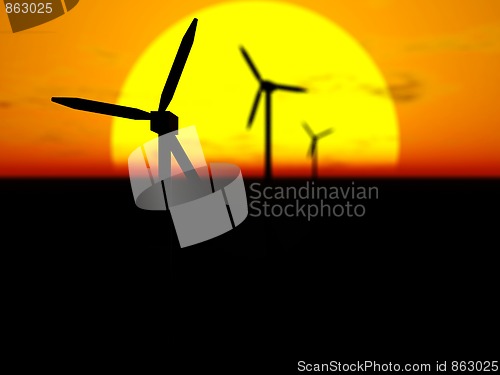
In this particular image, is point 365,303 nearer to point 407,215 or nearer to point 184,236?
point 184,236

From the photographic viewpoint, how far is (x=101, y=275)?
44594 millimetres

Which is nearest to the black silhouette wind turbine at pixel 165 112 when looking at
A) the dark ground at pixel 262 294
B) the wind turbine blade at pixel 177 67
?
the wind turbine blade at pixel 177 67

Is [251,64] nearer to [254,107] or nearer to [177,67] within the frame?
[254,107]

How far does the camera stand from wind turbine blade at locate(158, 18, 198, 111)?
66.3 ft

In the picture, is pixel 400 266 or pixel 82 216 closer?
pixel 400 266

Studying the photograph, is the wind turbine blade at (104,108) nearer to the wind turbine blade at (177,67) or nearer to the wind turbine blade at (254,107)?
the wind turbine blade at (177,67)

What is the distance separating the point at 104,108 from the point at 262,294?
1699 centimetres

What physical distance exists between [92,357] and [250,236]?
5859cm

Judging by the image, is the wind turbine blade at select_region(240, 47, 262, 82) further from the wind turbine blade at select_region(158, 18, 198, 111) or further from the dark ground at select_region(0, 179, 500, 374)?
the wind turbine blade at select_region(158, 18, 198, 111)

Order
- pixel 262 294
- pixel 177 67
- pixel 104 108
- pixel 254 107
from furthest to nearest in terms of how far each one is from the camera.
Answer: pixel 262 294 → pixel 254 107 → pixel 104 108 → pixel 177 67

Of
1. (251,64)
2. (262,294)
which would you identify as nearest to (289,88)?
(251,64)

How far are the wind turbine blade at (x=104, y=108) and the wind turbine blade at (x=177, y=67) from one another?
0.85 m

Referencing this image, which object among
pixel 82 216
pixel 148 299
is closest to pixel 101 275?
pixel 148 299

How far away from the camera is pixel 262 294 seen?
34.5 m
